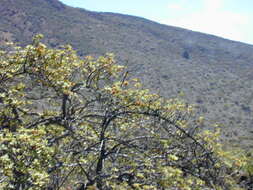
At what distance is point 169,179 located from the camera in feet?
13.4

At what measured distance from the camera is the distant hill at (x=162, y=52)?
42406mm

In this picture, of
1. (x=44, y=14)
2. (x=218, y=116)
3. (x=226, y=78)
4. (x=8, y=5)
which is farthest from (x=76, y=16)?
(x=218, y=116)

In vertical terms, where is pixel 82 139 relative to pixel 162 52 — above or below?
above

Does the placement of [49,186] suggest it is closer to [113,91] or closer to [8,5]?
[113,91]

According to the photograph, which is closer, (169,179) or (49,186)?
(169,179)

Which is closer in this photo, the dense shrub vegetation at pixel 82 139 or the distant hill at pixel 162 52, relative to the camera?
the dense shrub vegetation at pixel 82 139

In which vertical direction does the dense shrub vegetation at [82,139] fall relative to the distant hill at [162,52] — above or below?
above

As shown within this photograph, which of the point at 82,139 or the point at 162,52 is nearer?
the point at 82,139

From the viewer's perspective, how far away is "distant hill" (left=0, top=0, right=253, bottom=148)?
4241 cm

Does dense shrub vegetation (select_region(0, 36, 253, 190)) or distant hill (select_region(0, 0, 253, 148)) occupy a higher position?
dense shrub vegetation (select_region(0, 36, 253, 190))

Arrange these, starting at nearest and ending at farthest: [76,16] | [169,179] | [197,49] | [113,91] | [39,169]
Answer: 1. [39,169]
2. [169,179]
3. [113,91]
4. [76,16]
5. [197,49]

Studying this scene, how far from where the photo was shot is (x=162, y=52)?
6644 centimetres

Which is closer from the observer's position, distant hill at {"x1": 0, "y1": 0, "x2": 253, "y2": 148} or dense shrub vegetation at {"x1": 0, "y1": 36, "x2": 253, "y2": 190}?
dense shrub vegetation at {"x1": 0, "y1": 36, "x2": 253, "y2": 190}

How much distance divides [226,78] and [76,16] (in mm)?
36241
